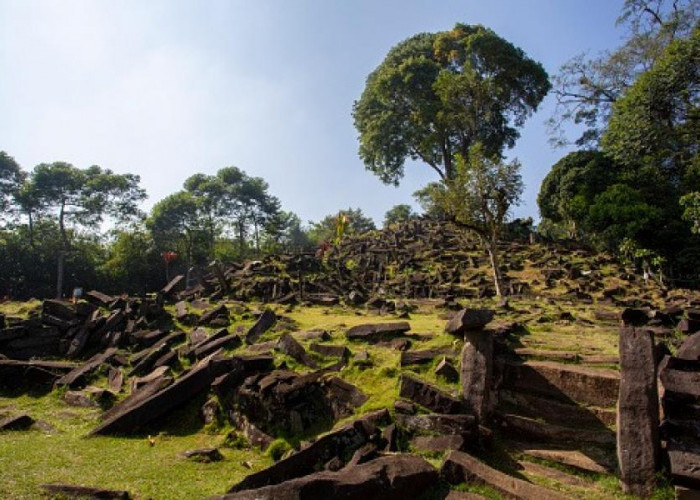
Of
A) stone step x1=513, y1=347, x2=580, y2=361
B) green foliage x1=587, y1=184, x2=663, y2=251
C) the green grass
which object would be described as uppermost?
green foliage x1=587, y1=184, x2=663, y2=251

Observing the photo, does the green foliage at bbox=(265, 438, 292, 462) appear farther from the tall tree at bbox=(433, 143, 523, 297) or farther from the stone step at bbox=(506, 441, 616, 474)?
the tall tree at bbox=(433, 143, 523, 297)

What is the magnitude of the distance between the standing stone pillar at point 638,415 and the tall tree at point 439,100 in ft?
83.3

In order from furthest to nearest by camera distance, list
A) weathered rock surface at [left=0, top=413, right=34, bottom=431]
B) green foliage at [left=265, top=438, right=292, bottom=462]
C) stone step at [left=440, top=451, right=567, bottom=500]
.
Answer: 1. weathered rock surface at [left=0, top=413, right=34, bottom=431]
2. green foliage at [left=265, top=438, right=292, bottom=462]
3. stone step at [left=440, top=451, right=567, bottom=500]

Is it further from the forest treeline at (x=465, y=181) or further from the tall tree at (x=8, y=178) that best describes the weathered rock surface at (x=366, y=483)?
the tall tree at (x=8, y=178)

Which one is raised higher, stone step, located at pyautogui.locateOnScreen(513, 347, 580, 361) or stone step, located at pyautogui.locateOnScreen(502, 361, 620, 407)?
stone step, located at pyautogui.locateOnScreen(513, 347, 580, 361)

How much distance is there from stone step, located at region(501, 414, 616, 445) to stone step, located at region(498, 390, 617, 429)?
0.56 feet

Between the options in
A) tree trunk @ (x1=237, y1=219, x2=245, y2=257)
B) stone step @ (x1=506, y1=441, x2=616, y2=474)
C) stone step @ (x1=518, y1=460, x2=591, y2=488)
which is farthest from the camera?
tree trunk @ (x1=237, y1=219, x2=245, y2=257)

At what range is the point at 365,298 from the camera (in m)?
16.0

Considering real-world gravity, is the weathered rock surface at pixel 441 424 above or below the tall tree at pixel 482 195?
below

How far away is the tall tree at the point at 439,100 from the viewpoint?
100 feet

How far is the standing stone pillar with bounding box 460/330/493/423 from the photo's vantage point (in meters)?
5.87

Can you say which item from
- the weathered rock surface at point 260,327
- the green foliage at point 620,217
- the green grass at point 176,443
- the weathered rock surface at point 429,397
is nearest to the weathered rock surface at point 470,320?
the green grass at point 176,443

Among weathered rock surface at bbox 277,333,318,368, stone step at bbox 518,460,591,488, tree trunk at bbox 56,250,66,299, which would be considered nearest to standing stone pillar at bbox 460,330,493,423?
stone step at bbox 518,460,591,488

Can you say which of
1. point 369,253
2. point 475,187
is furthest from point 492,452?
point 369,253
